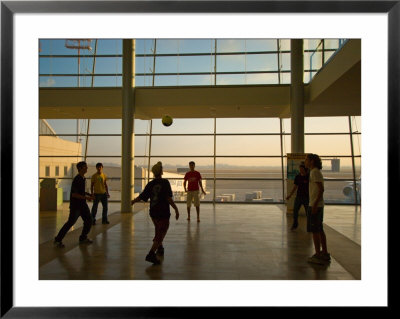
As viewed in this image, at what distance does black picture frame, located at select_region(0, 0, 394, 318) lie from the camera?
3.32m

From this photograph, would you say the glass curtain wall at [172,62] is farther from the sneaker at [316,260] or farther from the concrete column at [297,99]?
the sneaker at [316,260]

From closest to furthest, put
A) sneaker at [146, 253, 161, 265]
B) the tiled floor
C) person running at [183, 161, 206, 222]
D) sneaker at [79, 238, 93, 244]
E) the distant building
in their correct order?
the tiled floor → sneaker at [146, 253, 161, 265] → sneaker at [79, 238, 93, 244] → person running at [183, 161, 206, 222] → the distant building

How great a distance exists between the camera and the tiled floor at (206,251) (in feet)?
17.7

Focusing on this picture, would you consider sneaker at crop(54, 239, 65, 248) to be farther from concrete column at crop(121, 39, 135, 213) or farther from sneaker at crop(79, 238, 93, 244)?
concrete column at crop(121, 39, 135, 213)

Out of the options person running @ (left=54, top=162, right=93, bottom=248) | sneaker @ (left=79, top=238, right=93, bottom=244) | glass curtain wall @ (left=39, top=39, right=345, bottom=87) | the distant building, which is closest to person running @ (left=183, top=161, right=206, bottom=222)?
sneaker @ (left=79, top=238, right=93, bottom=244)

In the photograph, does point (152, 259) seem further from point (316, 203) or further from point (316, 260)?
point (316, 203)

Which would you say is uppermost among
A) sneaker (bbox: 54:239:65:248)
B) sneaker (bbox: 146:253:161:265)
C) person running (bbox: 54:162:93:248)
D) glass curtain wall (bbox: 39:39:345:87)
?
glass curtain wall (bbox: 39:39:345:87)

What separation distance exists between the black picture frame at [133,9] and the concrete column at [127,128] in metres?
9.25

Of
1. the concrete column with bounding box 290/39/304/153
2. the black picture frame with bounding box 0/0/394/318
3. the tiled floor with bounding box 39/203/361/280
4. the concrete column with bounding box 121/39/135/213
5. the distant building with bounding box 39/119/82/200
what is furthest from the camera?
the distant building with bounding box 39/119/82/200

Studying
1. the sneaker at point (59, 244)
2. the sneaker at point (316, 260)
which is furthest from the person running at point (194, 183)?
the sneaker at point (316, 260)

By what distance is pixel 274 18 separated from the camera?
142 inches

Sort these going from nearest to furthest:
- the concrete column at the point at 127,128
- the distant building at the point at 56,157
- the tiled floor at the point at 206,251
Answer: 1. the tiled floor at the point at 206,251
2. the concrete column at the point at 127,128
3. the distant building at the point at 56,157

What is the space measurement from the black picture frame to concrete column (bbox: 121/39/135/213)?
925cm

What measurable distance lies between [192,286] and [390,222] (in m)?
2.17
